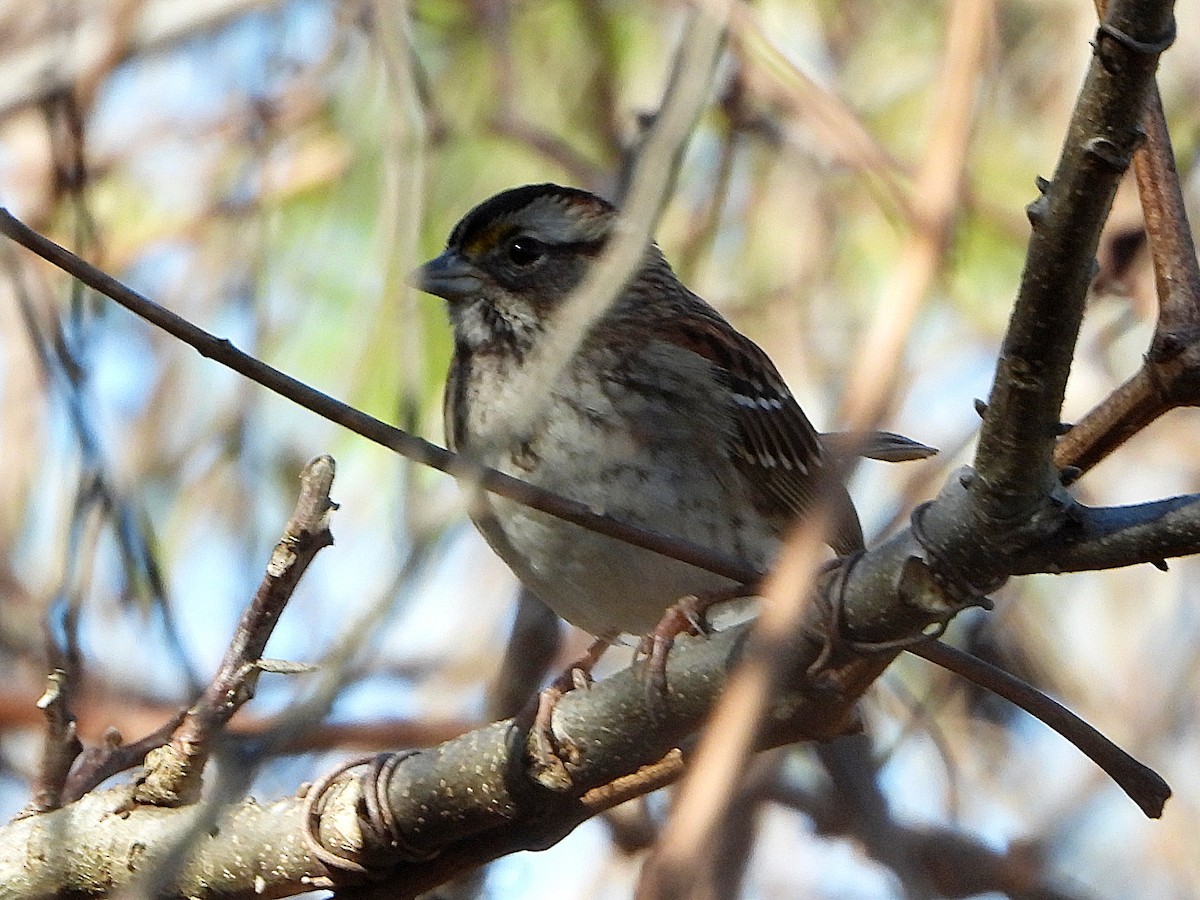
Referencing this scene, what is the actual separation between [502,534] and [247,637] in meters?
0.77

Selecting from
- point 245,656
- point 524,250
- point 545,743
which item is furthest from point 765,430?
point 245,656

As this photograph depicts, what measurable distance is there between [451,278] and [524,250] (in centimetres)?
20

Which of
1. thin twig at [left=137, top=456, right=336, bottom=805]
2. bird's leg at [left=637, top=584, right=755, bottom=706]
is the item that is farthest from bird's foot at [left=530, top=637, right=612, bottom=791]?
thin twig at [left=137, top=456, right=336, bottom=805]

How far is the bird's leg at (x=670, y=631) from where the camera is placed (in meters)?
1.90

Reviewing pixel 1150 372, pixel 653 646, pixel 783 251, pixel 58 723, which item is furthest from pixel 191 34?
pixel 1150 372

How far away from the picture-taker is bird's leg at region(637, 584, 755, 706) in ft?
6.25

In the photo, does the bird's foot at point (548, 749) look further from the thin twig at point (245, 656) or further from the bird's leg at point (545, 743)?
the thin twig at point (245, 656)

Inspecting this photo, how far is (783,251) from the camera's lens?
14.4 ft

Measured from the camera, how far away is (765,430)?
3.06 metres

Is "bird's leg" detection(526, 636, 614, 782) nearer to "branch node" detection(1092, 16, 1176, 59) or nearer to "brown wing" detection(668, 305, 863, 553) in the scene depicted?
"brown wing" detection(668, 305, 863, 553)

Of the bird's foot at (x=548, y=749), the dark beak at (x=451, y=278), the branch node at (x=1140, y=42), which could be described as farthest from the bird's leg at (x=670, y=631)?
the dark beak at (x=451, y=278)

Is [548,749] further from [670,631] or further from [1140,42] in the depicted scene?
[1140,42]

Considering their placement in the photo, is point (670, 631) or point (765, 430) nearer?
point (670, 631)

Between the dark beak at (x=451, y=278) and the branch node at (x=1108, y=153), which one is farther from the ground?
the dark beak at (x=451, y=278)
